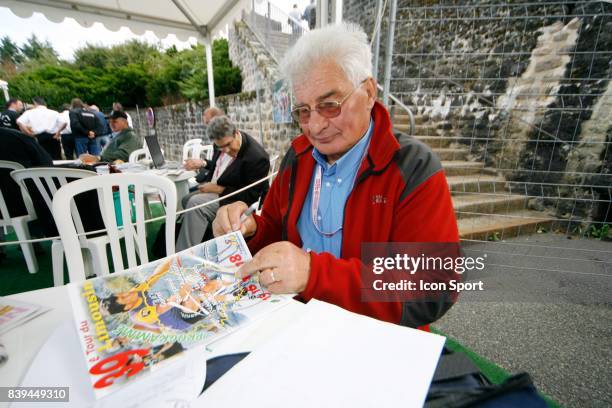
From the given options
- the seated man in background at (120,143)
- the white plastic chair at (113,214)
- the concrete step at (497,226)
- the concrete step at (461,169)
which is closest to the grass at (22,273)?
the white plastic chair at (113,214)

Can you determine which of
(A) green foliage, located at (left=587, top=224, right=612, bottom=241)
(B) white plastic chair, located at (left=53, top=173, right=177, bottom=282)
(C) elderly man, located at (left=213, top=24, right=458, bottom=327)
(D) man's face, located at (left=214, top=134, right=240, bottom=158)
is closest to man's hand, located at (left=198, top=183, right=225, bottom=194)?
(D) man's face, located at (left=214, top=134, right=240, bottom=158)

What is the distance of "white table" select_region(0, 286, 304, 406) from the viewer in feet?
1.87

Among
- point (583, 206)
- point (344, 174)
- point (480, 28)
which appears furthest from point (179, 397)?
point (480, 28)

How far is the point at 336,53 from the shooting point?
43.4 inches

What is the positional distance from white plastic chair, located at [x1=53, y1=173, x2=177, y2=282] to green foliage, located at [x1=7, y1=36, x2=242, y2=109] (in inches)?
324

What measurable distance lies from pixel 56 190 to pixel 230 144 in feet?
5.20

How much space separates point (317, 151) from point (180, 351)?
0.99 m

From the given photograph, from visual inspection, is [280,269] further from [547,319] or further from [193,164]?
[193,164]

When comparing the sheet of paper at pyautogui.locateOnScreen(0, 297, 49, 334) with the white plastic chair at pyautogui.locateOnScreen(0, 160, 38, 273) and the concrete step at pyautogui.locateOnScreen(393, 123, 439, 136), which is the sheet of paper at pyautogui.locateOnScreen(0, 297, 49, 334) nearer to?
the white plastic chair at pyautogui.locateOnScreen(0, 160, 38, 273)

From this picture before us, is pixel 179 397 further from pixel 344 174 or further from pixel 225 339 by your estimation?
pixel 344 174

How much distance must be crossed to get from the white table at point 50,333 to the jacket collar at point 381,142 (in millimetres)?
634

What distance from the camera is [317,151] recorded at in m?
1.33

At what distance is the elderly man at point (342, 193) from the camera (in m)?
0.82

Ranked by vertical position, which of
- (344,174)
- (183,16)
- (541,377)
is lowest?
(541,377)
